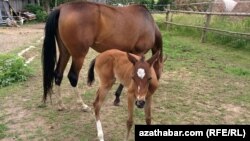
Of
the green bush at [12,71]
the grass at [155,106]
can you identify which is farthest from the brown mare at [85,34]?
the green bush at [12,71]

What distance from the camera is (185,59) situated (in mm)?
8719

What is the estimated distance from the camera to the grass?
13.9 feet

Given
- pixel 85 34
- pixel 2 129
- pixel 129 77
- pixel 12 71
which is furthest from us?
pixel 12 71

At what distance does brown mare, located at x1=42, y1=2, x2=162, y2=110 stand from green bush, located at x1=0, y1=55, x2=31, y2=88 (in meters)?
1.79

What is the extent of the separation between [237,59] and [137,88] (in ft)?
20.2

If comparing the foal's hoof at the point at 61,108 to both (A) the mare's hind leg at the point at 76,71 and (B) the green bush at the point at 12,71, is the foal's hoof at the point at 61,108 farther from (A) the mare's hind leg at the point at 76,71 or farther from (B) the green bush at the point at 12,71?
(B) the green bush at the point at 12,71

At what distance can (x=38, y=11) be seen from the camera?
72.7ft

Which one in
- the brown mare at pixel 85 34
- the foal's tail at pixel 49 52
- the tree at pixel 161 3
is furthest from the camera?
the tree at pixel 161 3

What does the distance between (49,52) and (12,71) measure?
215 centimetres

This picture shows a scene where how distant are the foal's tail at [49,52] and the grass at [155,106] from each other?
0.43m

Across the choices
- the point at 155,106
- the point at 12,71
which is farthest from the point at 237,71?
the point at 12,71

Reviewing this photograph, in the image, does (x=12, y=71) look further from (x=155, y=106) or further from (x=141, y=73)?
(x=141, y=73)

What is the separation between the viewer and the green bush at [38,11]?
22.0 m

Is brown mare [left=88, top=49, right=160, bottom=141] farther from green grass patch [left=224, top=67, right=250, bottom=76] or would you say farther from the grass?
green grass patch [left=224, top=67, right=250, bottom=76]
